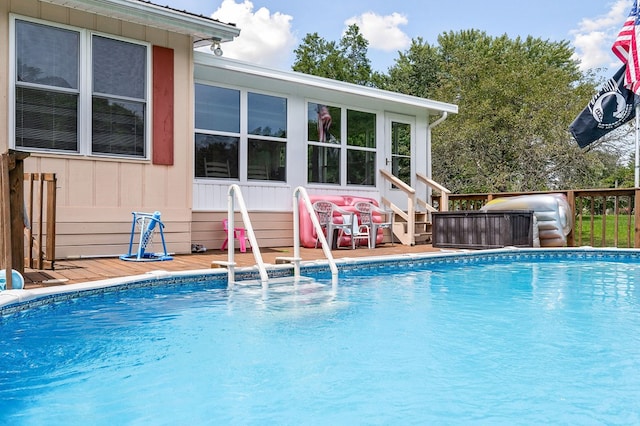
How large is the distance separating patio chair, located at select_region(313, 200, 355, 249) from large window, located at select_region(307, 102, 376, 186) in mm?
853

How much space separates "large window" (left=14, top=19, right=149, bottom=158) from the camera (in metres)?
5.76

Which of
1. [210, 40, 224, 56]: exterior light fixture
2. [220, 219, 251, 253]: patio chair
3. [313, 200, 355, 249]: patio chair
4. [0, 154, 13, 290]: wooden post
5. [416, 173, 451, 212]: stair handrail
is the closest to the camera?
[0, 154, 13, 290]: wooden post

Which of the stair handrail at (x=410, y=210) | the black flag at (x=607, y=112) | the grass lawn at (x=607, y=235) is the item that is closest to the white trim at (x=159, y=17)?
the stair handrail at (x=410, y=210)

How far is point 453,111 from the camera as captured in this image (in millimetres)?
10492

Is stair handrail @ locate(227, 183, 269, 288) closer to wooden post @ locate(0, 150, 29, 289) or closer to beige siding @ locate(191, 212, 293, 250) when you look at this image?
wooden post @ locate(0, 150, 29, 289)

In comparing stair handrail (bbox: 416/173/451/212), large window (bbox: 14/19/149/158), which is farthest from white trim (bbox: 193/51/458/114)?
stair handrail (bbox: 416/173/451/212)

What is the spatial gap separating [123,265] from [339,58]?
971 inches

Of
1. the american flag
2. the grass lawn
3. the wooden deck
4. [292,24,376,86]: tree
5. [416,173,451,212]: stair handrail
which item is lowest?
the wooden deck

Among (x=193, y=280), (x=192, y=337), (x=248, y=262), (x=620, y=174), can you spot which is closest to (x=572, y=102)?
(x=620, y=174)

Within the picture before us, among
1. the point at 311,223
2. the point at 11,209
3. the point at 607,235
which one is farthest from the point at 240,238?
the point at 607,235

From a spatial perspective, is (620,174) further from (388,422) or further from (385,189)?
(388,422)

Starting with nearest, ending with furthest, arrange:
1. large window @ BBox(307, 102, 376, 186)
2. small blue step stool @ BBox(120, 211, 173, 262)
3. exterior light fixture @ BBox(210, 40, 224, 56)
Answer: small blue step stool @ BBox(120, 211, 173, 262)
exterior light fixture @ BBox(210, 40, 224, 56)
large window @ BBox(307, 102, 376, 186)

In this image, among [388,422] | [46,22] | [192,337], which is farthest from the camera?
[46,22]

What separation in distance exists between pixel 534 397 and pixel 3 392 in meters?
2.32
